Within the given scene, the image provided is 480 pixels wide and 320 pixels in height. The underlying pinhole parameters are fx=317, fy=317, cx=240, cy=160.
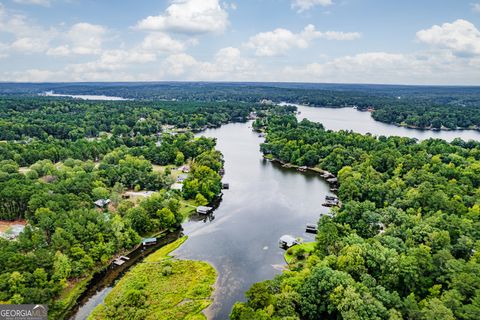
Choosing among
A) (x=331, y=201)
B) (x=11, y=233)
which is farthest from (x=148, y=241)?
(x=331, y=201)

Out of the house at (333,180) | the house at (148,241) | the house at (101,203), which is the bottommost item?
the house at (148,241)

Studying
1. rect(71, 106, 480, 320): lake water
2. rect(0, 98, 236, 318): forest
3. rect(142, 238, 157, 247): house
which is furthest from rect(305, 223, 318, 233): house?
rect(142, 238, 157, 247): house

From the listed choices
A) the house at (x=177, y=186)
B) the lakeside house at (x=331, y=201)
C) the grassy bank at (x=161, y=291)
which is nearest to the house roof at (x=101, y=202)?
the house at (x=177, y=186)

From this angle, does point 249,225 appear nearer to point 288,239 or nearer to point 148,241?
point 288,239

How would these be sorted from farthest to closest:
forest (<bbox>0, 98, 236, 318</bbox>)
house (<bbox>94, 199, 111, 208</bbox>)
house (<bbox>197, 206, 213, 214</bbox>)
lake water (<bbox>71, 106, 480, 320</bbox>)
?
house (<bbox>197, 206, 213, 214</bbox>), house (<bbox>94, 199, 111, 208</bbox>), lake water (<bbox>71, 106, 480, 320</bbox>), forest (<bbox>0, 98, 236, 318</bbox>)

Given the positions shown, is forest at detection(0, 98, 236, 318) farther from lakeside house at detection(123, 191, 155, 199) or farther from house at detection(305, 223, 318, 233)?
house at detection(305, 223, 318, 233)

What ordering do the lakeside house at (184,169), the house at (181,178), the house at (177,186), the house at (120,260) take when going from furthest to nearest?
the lakeside house at (184,169)
the house at (181,178)
the house at (177,186)
the house at (120,260)

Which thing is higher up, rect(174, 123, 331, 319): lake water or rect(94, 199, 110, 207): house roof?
rect(94, 199, 110, 207): house roof

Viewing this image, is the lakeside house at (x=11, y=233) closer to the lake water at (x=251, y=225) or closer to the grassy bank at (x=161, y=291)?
the grassy bank at (x=161, y=291)
